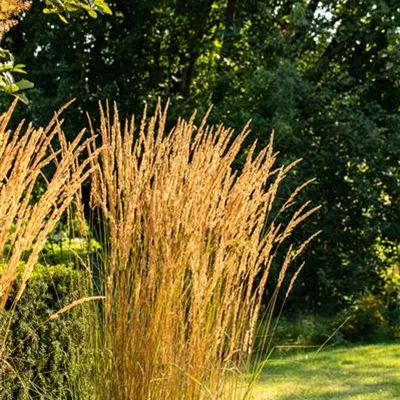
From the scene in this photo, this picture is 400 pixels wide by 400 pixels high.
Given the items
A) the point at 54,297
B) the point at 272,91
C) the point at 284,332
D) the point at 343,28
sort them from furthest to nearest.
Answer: the point at 343,28 < the point at 272,91 < the point at 284,332 < the point at 54,297

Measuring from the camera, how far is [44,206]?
7.96 feet

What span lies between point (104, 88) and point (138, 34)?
856 mm

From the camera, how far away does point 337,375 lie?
24.0 ft

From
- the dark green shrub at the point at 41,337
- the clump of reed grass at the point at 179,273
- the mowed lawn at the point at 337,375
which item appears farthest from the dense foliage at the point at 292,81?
the clump of reed grass at the point at 179,273

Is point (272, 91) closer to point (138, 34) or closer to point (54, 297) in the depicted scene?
point (138, 34)

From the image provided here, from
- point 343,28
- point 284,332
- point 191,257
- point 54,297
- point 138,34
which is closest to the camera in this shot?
point 191,257

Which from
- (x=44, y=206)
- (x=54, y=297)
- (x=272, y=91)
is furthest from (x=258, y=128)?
(x=44, y=206)

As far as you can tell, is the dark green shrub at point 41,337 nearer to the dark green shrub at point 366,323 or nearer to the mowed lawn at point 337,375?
the mowed lawn at point 337,375

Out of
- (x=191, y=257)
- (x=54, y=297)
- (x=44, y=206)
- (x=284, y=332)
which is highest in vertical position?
(x=44, y=206)

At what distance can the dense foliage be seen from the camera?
9.56 m

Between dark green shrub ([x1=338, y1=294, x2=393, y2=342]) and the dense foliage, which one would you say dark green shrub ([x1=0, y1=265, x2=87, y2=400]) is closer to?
the dense foliage

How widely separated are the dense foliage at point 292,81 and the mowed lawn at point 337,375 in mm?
1328

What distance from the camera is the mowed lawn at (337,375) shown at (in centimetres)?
652

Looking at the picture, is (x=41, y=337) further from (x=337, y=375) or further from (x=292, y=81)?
(x=292, y=81)
